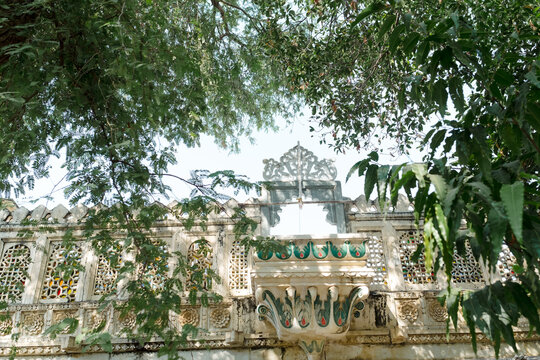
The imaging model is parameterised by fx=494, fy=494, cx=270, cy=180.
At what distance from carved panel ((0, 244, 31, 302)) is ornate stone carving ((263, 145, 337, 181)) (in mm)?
2912

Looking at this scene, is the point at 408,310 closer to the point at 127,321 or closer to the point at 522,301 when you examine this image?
the point at 127,321

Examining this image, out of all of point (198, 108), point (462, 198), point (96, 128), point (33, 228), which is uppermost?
point (198, 108)

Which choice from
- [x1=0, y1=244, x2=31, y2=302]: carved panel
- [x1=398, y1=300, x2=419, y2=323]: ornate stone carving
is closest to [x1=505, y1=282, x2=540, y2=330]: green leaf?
[x1=398, y1=300, x2=419, y2=323]: ornate stone carving

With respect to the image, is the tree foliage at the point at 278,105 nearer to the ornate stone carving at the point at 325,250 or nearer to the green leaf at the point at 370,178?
the green leaf at the point at 370,178

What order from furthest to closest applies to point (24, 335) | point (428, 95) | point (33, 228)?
point (33, 228) < point (24, 335) < point (428, 95)

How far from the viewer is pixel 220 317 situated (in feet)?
17.1

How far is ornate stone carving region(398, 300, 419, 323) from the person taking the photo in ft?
16.8

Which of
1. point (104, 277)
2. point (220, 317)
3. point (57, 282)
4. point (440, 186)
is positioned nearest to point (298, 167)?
point (220, 317)

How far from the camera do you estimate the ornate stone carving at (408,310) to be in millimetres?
5125

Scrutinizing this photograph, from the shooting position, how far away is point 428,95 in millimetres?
2557

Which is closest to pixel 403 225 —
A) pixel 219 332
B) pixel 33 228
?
pixel 219 332

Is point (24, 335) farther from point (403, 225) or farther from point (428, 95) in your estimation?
point (428, 95)

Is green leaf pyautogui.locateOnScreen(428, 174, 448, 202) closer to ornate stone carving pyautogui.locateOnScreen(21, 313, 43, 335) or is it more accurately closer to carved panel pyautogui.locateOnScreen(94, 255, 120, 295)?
carved panel pyautogui.locateOnScreen(94, 255, 120, 295)

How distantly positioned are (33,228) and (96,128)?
6.04ft
